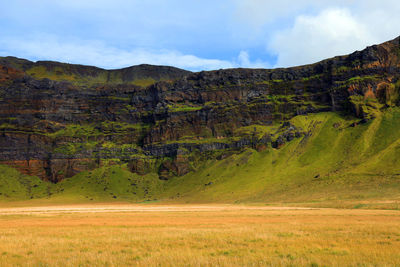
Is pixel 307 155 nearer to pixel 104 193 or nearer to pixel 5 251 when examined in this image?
pixel 104 193

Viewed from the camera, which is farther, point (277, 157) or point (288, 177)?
point (277, 157)

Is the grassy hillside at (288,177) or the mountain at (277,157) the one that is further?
the mountain at (277,157)

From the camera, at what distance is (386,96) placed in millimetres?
161625

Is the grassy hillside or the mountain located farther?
the mountain

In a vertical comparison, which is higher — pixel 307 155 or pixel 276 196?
pixel 307 155

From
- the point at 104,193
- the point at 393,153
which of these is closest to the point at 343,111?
the point at 393,153

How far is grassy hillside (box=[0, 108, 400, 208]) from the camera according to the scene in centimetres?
10944

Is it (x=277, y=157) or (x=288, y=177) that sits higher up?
(x=277, y=157)

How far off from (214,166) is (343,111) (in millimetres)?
74884

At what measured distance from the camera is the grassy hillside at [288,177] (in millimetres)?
109438

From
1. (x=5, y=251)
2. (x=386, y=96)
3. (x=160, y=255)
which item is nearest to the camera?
(x=160, y=255)

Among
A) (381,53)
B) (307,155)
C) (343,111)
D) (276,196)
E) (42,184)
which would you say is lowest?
(42,184)

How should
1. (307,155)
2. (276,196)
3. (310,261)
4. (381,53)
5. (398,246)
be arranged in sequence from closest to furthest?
(310,261) < (398,246) < (276,196) < (307,155) < (381,53)

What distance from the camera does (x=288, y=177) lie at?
13550 centimetres
